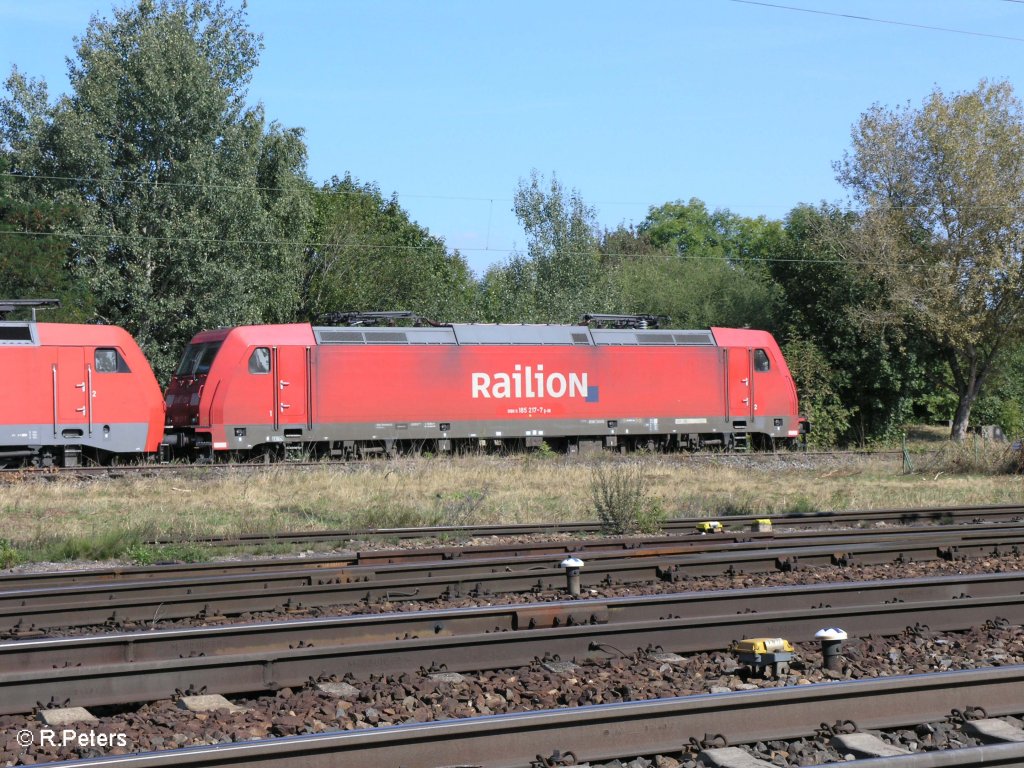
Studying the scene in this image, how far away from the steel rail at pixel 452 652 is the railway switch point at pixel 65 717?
144mm

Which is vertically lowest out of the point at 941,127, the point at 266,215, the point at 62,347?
the point at 62,347

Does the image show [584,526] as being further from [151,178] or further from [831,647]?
[151,178]

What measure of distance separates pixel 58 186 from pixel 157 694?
3238cm

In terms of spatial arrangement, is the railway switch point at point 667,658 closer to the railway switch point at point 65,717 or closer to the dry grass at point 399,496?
the railway switch point at point 65,717

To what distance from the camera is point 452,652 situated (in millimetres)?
6926

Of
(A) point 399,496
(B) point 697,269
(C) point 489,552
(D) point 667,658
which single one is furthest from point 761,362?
(B) point 697,269

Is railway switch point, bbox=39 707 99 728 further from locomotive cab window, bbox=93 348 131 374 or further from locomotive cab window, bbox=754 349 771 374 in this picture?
locomotive cab window, bbox=754 349 771 374

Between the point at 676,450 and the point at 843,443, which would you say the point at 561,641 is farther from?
the point at 843,443

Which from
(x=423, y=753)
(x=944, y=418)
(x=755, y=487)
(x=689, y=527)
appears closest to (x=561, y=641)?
(x=423, y=753)

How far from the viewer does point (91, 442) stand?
71.9 feet

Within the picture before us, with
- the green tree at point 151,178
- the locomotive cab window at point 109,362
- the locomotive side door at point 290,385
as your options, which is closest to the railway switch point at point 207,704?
the locomotive cab window at point 109,362

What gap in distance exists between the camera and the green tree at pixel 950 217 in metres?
35.8

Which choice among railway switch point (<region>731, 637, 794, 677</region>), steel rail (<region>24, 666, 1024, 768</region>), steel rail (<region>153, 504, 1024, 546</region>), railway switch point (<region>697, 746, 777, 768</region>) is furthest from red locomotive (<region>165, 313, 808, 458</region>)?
railway switch point (<region>697, 746, 777, 768</region>)

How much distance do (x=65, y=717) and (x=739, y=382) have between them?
81.6 ft
